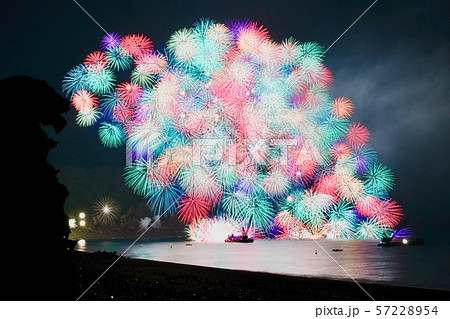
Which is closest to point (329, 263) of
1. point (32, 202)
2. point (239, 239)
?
point (239, 239)

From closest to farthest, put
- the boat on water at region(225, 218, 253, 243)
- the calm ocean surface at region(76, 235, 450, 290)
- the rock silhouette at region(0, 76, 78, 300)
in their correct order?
the rock silhouette at region(0, 76, 78, 300) < the calm ocean surface at region(76, 235, 450, 290) < the boat on water at region(225, 218, 253, 243)

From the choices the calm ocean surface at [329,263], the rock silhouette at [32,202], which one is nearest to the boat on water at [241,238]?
the calm ocean surface at [329,263]

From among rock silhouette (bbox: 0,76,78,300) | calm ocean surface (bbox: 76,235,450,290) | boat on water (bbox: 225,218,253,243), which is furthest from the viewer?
boat on water (bbox: 225,218,253,243)

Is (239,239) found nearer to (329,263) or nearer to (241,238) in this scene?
(241,238)

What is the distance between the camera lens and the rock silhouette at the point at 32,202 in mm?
7207

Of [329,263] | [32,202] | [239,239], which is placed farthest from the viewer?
[239,239]

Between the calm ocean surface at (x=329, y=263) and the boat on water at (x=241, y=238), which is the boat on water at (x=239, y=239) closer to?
the boat on water at (x=241, y=238)

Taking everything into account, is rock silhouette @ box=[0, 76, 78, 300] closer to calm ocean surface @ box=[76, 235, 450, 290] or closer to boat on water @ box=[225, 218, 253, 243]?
calm ocean surface @ box=[76, 235, 450, 290]

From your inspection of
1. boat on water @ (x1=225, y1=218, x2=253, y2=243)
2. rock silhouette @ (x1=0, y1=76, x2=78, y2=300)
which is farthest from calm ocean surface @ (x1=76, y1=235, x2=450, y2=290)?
rock silhouette @ (x1=0, y1=76, x2=78, y2=300)

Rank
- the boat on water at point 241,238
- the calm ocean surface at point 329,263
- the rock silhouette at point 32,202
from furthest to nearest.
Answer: the boat on water at point 241,238 → the calm ocean surface at point 329,263 → the rock silhouette at point 32,202

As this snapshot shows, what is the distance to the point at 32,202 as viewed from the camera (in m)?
7.36

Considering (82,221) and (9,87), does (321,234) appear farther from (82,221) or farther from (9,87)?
(9,87)

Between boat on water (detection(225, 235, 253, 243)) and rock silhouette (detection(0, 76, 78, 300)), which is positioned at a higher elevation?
boat on water (detection(225, 235, 253, 243))

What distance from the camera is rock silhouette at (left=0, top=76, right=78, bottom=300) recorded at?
23.6 feet
